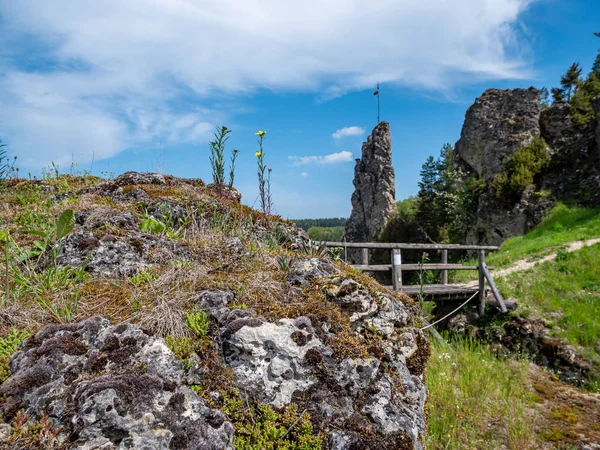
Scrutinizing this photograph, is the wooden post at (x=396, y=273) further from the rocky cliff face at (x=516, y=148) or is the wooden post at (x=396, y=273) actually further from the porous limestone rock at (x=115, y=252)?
the rocky cliff face at (x=516, y=148)

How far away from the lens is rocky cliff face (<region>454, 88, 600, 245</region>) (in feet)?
65.4

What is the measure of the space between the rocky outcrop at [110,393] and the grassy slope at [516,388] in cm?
230

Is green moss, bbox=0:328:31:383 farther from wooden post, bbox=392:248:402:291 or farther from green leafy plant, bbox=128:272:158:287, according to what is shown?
wooden post, bbox=392:248:402:291

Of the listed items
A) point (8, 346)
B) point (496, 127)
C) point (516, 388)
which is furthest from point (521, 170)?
point (8, 346)

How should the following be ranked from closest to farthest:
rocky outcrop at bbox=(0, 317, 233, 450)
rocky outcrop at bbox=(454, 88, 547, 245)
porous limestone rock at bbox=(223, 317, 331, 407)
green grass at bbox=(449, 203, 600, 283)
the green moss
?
1. rocky outcrop at bbox=(0, 317, 233, 450)
2. the green moss
3. porous limestone rock at bbox=(223, 317, 331, 407)
4. green grass at bbox=(449, 203, 600, 283)
5. rocky outcrop at bbox=(454, 88, 547, 245)

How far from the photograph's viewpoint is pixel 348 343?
2746mm

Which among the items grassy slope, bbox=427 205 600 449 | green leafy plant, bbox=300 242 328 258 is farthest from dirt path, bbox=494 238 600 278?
green leafy plant, bbox=300 242 328 258

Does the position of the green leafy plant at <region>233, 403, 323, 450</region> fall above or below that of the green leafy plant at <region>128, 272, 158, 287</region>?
below

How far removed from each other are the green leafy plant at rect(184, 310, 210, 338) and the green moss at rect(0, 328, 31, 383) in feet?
3.44

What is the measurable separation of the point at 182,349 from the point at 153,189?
4.18 m

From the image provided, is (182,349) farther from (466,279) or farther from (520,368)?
(466,279)

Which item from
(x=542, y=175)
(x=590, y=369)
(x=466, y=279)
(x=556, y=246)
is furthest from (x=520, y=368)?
(x=542, y=175)

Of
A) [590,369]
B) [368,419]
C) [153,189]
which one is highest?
[153,189]

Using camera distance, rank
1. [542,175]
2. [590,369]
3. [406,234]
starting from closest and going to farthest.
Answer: [590,369]
[542,175]
[406,234]
